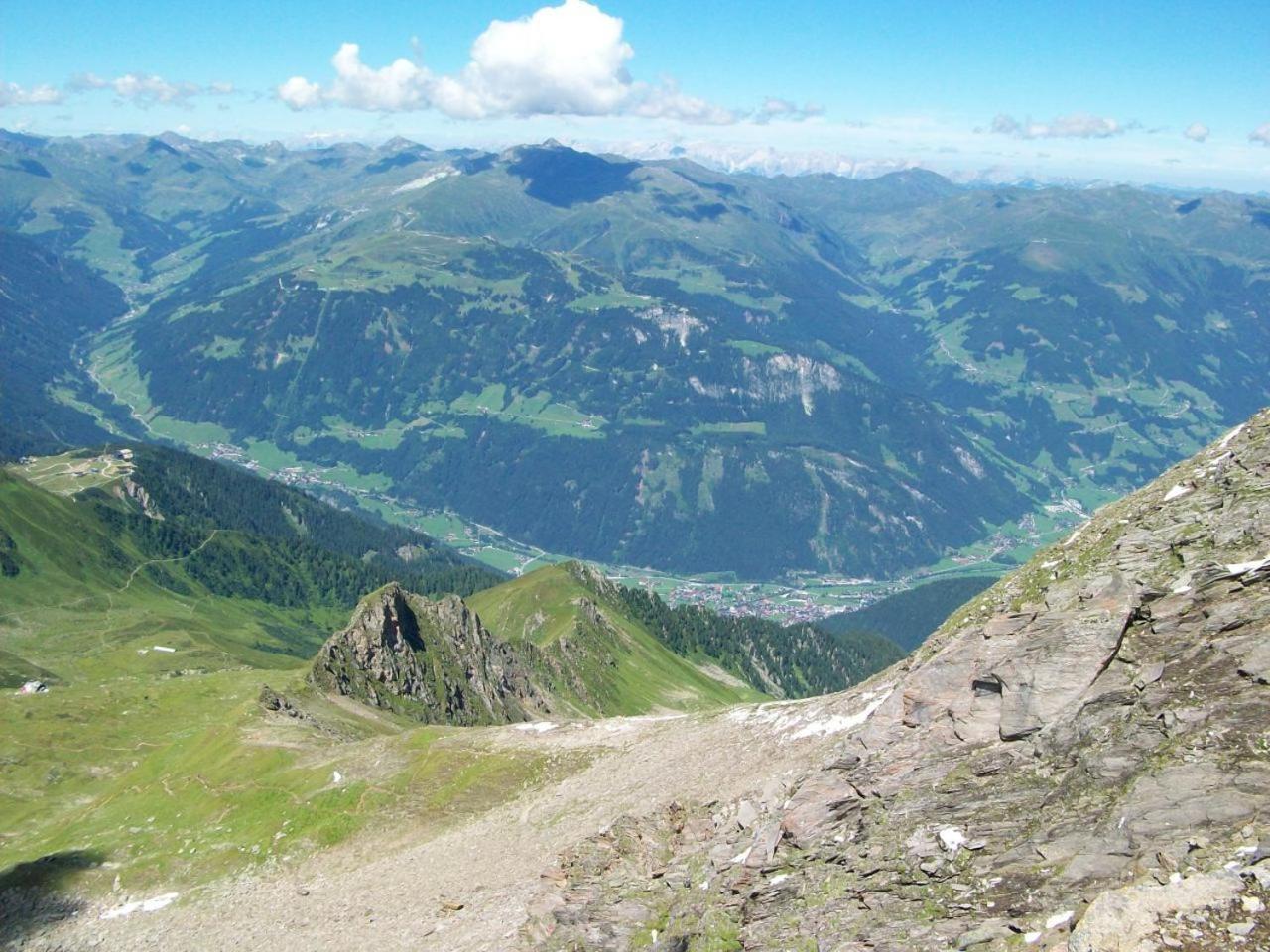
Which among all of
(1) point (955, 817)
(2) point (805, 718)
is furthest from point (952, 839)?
(2) point (805, 718)

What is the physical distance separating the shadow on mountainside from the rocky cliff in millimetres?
40418

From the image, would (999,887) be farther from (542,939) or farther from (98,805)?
(98,805)

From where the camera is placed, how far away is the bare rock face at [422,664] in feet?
421

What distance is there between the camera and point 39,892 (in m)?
68.9

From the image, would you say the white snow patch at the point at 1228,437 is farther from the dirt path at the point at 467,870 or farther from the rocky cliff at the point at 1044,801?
the dirt path at the point at 467,870

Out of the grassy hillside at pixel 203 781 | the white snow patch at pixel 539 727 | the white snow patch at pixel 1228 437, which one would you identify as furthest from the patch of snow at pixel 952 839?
the white snow patch at pixel 539 727

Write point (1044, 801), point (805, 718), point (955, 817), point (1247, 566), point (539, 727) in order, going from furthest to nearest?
1. point (539, 727)
2. point (805, 718)
3. point (1247, 566)
4. point (955, 817)
5. point (1044, 801)

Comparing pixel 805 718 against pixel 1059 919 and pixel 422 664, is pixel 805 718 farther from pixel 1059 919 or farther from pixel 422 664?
pixel 422 664

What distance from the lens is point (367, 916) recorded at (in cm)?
5762

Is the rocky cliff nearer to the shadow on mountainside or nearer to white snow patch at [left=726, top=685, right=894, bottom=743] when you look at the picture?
white snow patch at [left=726, top=685, right=894, bottom=743]

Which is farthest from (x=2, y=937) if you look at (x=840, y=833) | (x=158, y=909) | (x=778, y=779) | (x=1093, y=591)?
(x=1093, y=591)

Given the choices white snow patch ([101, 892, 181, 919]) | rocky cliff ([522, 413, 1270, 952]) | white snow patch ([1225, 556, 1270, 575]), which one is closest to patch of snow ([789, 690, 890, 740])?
rocky cliff ([522, 413, 1270, 952])

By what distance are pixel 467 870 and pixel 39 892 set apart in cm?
3479

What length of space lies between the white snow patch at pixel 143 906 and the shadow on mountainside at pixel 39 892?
9.95ft
